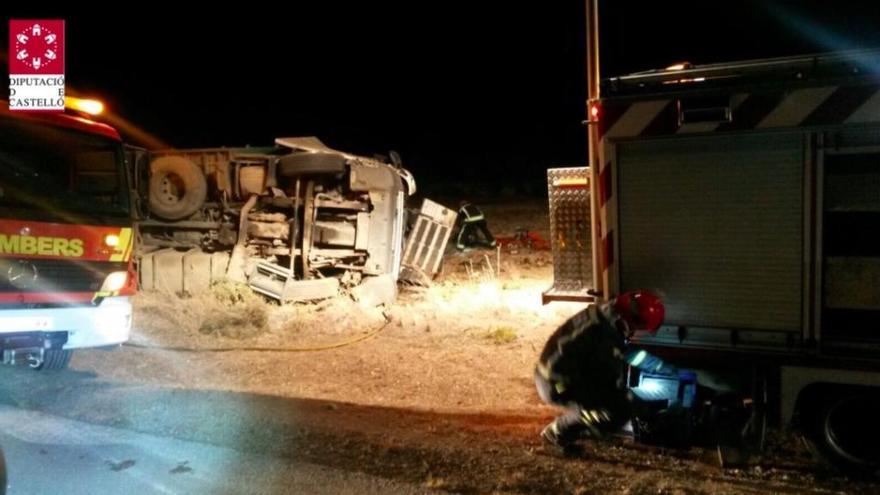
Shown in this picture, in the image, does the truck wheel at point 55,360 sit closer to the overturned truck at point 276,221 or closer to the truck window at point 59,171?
the truck window at point 59,171

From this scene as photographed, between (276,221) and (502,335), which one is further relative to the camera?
(276,221)

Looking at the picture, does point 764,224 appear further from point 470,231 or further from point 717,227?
point 470,231

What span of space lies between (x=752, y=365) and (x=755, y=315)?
0.29 metres

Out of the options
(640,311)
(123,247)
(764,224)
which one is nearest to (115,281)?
(123,247)

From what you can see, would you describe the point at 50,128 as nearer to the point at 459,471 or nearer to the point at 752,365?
the point at 459,471

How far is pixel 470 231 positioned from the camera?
15773 millimetres

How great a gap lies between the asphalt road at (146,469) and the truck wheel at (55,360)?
2.05m

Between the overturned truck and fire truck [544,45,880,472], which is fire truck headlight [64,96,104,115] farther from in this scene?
fire truck [544,45,880,472]

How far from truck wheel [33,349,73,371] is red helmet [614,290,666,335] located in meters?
5.69

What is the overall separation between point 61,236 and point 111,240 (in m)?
0.52

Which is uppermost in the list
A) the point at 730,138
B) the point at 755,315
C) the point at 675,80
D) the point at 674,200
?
the point at 675,80

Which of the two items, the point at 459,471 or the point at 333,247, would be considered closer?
the point at 459,471

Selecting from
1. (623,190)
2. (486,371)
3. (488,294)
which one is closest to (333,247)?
(488,294)

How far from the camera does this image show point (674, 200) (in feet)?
16.5
